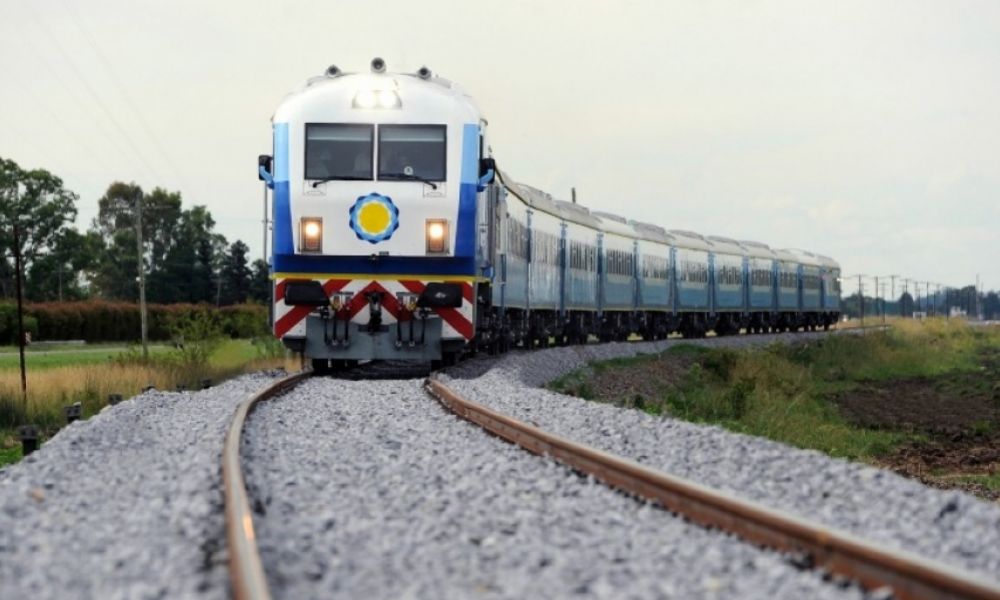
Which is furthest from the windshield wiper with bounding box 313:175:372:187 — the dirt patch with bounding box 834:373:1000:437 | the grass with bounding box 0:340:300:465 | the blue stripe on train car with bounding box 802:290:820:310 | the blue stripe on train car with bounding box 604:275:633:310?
the blue stripe on train car with bounding box 802:290:820:310

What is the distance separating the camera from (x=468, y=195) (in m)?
16.3

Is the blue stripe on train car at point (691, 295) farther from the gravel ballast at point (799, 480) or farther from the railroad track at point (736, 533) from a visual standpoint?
the railroad track at point (736, 533)

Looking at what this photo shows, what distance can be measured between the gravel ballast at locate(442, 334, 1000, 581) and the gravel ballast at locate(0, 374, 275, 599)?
2.65 m

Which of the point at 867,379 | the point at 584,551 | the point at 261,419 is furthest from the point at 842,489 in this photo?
the point at 867,379

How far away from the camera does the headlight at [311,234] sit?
643 inches

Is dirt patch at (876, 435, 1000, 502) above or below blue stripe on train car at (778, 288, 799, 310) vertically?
below

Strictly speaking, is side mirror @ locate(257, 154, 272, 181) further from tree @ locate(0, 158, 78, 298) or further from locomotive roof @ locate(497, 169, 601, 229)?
tree @ locate(0, 158, 78, 298)

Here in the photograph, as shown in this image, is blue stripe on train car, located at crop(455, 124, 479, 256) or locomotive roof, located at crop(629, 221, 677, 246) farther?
locomotive roof, located at crop(629, 221, 677, 246)

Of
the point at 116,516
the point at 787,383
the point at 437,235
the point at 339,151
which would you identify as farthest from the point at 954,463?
the point at 116,516

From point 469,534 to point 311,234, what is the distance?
10518 millimetres

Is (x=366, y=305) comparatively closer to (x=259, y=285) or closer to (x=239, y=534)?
(x=239, y=534)

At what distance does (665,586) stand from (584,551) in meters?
0.80

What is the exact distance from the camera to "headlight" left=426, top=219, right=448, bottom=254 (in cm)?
1631

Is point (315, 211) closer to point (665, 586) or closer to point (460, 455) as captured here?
point (460, 455)
